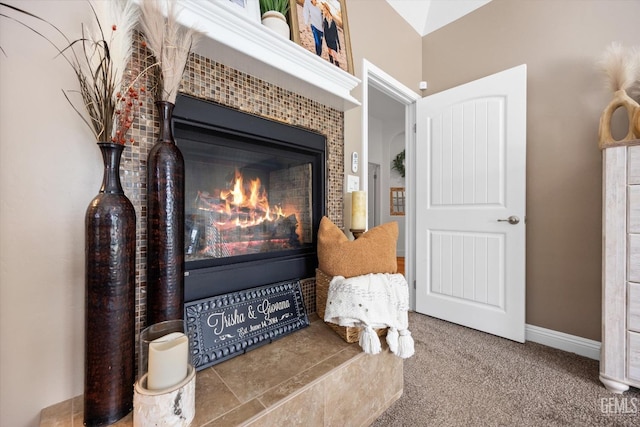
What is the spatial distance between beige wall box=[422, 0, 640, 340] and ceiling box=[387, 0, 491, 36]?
0.22 metres

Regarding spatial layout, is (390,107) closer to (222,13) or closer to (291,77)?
(291,77)

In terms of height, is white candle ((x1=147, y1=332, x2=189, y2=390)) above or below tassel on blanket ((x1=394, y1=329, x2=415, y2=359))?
above

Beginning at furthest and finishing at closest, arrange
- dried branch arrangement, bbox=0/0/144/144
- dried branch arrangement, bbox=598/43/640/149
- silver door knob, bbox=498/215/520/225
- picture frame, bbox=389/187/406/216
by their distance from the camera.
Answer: picture frame, bbox=389/187/406/216, silver door knob, bbox=498/215/520/225, dried branch arrangement, bbox=598/43/640/149, dried branch arrangement, bbox=0/0/144/144

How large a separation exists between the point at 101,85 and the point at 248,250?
2.76 ft

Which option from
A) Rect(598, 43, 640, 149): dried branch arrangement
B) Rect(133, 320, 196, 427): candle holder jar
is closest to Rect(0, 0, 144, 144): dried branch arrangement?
Rect(133, 320, 196, 427): candle holder jar

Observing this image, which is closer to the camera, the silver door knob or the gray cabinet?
the gray cabinet

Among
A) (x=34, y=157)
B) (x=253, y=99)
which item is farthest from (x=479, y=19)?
(x=34, y=157)

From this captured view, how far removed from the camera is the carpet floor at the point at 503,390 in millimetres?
1156

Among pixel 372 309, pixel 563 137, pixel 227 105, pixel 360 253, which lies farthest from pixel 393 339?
pixel 563 137

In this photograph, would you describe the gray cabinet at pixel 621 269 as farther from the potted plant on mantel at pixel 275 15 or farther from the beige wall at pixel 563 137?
the potted plant on mantel at pixel 275 15

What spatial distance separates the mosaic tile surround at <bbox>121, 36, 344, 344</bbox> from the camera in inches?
36.4

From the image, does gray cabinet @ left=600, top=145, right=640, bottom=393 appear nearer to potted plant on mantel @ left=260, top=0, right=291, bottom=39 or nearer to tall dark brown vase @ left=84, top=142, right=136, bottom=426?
potted plant on mantel @ left=260, top=0, right=291, bottom=39

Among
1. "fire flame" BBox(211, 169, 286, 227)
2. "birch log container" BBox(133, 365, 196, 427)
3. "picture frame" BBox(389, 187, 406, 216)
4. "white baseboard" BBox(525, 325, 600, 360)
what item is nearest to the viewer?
"birch log container" BBox(133, 365, 196, 427)

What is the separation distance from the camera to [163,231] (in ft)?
2.83
